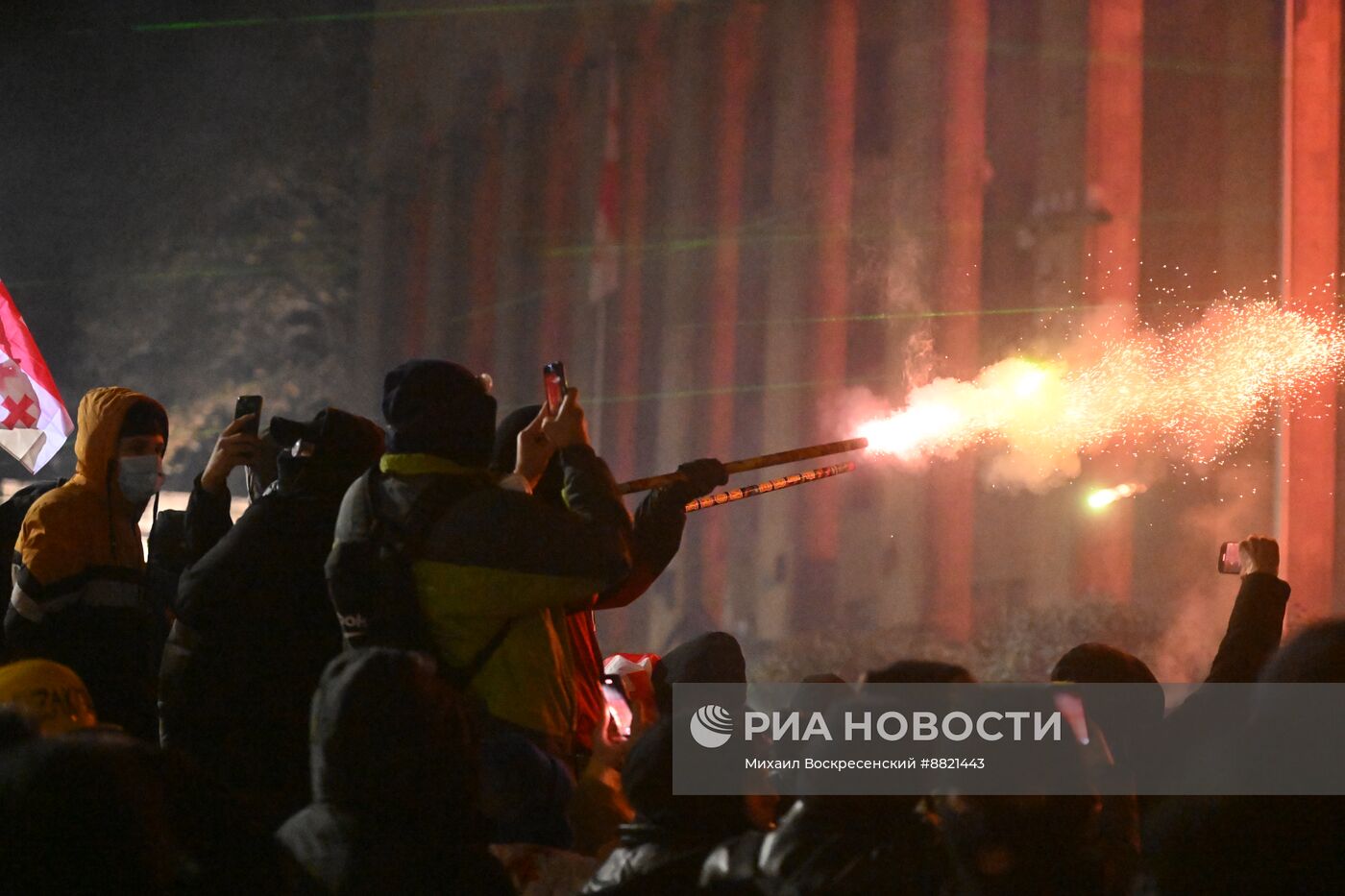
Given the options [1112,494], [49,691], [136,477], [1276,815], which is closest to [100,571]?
[136,477]

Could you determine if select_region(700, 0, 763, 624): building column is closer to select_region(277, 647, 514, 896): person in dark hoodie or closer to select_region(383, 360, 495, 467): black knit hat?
select_region(383, 360, 495, 467): black knit hat

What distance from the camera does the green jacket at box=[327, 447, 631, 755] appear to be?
254 centimetres

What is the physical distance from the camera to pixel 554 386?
296 centimetres

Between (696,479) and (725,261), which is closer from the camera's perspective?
(696,479)

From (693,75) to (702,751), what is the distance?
1035 centimetres

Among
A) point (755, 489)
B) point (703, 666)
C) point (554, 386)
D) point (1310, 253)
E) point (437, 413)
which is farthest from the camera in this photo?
point (1310, 253)

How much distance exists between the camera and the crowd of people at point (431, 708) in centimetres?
165

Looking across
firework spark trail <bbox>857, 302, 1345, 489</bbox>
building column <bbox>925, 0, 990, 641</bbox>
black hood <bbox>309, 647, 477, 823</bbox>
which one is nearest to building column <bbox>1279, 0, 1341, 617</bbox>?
firework spark trail <bbox>857, 302, 1345, 489</bbox>

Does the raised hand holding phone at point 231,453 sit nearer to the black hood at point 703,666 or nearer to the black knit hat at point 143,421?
the black knit hat at point 143,421

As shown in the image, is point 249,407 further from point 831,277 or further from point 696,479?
point 831,277

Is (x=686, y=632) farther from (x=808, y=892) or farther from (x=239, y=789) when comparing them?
(x=808, y=892)

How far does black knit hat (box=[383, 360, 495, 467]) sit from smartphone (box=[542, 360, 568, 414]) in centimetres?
23

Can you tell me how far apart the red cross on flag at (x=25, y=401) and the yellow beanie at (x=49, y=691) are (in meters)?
2.82

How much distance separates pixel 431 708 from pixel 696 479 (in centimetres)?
156
